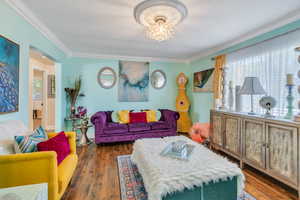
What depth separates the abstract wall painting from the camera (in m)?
4.46

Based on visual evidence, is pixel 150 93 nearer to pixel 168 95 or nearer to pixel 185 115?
pixel 168 95

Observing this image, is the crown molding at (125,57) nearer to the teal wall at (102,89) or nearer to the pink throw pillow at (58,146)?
the teal wall at (102,89)

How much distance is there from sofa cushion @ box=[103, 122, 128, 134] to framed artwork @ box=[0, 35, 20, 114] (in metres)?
1.84

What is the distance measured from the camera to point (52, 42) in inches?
118

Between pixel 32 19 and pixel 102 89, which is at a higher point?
pixel 32 19

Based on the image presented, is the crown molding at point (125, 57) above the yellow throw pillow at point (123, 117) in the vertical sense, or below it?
above

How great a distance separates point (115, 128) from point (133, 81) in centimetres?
162

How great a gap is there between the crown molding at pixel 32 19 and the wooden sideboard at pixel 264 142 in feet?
11.6

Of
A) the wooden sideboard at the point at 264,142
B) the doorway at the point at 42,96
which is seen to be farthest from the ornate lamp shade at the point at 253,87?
the doorway at the point at 42,96

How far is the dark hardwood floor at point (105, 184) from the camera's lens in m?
1.78

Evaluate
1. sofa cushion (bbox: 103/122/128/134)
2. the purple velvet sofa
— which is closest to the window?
the purple velvet sofa

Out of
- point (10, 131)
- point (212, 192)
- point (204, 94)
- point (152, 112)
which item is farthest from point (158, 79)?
point (10, 131)

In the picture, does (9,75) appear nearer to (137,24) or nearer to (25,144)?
(25,144)

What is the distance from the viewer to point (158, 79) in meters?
4.80
